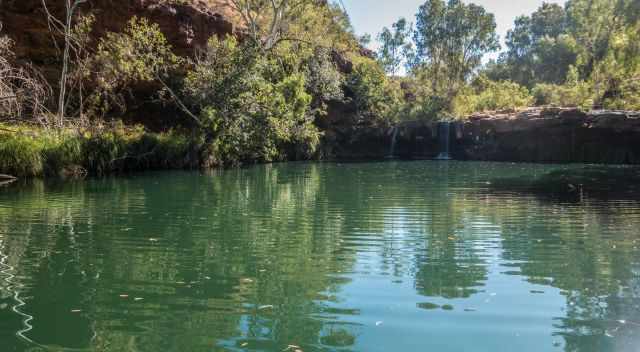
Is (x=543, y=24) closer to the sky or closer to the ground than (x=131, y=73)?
closer to the sky

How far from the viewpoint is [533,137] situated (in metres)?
35.6

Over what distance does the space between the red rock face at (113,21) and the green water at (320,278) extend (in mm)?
20593

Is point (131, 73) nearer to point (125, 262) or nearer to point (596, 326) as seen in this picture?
point (125, 262)

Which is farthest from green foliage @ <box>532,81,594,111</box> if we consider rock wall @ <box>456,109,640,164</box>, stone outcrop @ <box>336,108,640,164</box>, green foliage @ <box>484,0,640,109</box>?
stone outcrop @ <box>336,108,640,164</box>

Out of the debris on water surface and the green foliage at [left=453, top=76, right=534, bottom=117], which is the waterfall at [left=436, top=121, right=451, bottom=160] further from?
the debris on water surface

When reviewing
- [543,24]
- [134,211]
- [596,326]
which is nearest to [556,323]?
[596,326]

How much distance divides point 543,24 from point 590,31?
1378 inches

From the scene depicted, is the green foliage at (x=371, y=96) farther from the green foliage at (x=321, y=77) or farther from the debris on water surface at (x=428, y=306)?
the debris on water surface at (x=428, y=306)

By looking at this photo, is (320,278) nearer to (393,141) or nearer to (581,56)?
(393,141)

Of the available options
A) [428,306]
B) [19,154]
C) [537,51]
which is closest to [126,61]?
[19,154]

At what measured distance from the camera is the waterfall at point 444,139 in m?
41.2

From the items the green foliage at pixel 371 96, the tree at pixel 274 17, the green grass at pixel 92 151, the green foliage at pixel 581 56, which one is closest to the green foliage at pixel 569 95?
the green foliage at pixel 581 56

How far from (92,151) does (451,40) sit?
35377 mm

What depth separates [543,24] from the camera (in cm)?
7419
